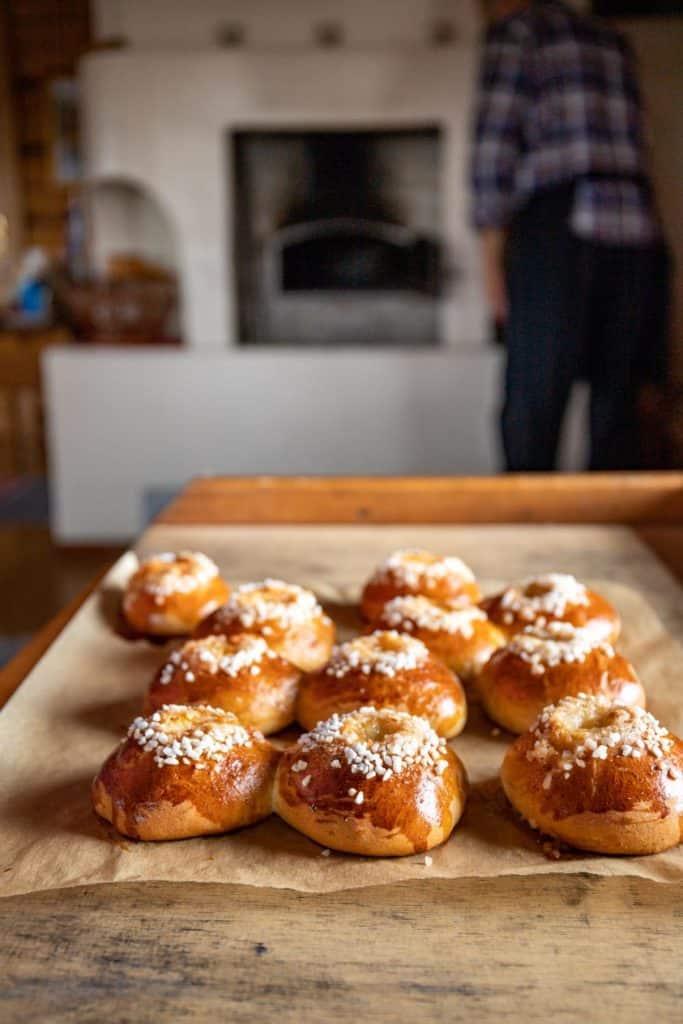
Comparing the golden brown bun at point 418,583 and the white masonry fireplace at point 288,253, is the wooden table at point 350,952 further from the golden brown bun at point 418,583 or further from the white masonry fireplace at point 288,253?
the white masonry fireplace at point 288,253

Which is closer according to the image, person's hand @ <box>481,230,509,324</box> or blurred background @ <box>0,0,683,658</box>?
person's hand @ <box>481,230,509,324</box>

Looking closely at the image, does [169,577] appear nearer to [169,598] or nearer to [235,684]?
[169,598]

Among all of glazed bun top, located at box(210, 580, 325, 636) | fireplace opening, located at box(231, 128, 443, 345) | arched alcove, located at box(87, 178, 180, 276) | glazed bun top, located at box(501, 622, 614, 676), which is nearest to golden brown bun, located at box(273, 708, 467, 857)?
glazed bun top, located at box(501, 622, 614, 676)

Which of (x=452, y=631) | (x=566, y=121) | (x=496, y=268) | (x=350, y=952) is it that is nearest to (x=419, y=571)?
(x=452, y=631)

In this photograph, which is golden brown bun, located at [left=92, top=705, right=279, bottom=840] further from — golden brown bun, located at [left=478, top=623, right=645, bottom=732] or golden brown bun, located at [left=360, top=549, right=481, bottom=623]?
golden brown bun, located at [left=360, top=549, right=481, bottom=623]

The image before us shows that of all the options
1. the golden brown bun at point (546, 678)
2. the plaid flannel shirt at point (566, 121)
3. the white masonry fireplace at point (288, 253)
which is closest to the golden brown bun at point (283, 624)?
the golden brown bun at point (546, 678)
